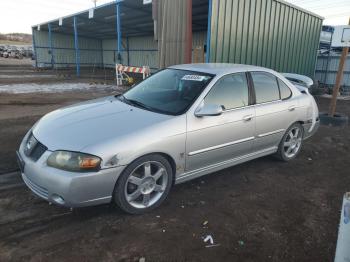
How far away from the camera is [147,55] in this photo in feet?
90.9

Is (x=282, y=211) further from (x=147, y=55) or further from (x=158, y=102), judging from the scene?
(x=147, y=55)

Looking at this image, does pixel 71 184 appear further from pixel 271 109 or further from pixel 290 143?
pixel 290 143

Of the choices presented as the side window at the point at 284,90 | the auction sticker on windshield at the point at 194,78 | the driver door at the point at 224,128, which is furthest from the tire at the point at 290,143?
the auction sticker on windshield at the point at 194,78

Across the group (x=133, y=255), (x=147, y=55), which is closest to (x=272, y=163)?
(x=133, y=255)

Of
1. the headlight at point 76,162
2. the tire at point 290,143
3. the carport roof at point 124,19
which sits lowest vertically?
the tire at point 290,143

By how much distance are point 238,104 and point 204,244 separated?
1.91 meters

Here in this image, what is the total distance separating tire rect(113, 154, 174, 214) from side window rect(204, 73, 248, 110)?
1021 mm

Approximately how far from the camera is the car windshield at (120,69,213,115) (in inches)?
136

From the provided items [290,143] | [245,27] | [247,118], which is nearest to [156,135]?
[247,118]

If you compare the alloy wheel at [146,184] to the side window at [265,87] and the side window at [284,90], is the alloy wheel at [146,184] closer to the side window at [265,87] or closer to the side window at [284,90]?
the side window at [265,87]

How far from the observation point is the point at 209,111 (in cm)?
328

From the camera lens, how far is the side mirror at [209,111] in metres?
3.27

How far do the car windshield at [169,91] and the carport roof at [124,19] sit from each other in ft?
30.9

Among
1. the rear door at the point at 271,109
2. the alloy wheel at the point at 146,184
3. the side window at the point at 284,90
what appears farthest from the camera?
the side window at the point at 284,90
